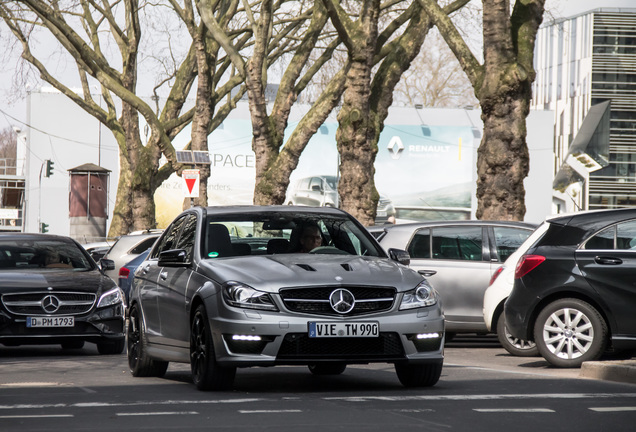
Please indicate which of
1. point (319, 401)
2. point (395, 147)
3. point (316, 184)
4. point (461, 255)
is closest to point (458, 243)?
point (461, 255)

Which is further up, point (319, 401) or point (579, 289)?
point (579, 289)

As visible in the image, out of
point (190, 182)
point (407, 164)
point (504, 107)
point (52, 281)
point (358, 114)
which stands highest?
point (407, 164)

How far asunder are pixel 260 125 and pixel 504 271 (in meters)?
16.8

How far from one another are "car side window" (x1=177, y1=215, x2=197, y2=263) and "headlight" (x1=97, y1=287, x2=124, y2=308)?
12.7 feet

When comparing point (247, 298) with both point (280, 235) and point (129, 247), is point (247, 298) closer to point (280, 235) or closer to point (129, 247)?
point (280, 235)

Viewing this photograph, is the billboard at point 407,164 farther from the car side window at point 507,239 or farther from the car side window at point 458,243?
the car side window at point 507,239

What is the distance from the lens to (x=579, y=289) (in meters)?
11.9

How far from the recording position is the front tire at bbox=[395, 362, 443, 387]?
9547 millimetres

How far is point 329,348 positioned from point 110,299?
6.31m

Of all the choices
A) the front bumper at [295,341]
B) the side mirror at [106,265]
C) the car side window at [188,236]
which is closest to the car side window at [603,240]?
the front bumper at [295,341]

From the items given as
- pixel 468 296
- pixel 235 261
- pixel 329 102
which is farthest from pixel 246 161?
pixel 235 261

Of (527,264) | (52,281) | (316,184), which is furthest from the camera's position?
(316,184)

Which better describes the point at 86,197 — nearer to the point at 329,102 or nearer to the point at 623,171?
the point at 329,102

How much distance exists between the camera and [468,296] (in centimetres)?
1479
